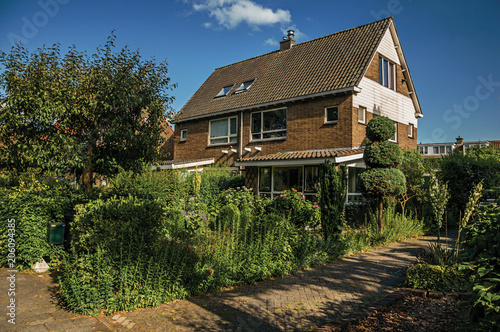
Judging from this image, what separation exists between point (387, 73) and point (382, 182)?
10361mm

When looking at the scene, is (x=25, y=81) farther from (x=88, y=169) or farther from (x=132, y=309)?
(x=132, y=309)

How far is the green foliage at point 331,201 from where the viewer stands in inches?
371

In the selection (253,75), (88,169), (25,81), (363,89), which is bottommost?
(88,169)

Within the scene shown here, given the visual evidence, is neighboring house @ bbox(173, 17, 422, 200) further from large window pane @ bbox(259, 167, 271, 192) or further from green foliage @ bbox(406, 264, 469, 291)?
green foliage @ bbox(406, 264, 469, 291)

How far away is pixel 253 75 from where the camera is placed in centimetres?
2283

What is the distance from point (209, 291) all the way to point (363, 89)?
14259 mm

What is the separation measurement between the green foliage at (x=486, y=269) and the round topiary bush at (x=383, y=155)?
9115 mm

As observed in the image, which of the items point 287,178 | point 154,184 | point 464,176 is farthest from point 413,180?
point 154,184

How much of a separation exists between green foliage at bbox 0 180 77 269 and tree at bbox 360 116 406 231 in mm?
9419

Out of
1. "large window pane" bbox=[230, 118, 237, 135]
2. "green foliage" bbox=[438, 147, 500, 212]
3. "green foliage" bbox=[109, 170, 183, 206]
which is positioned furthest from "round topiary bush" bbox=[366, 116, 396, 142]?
"large window pane" bbox=[230, 118, 237, 135]

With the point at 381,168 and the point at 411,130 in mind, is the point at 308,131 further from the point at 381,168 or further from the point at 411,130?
the point at 411,130

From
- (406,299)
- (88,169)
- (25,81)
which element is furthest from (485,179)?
(25,81)

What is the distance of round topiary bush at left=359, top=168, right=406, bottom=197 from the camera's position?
455 inches

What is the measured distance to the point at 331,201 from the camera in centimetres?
958
